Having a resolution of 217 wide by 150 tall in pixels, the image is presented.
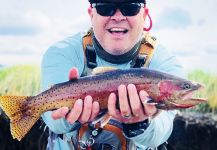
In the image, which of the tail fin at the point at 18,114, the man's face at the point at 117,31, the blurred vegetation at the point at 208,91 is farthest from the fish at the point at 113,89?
the blurred vegetation at the point at 208,91

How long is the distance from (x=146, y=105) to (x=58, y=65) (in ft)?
1.80

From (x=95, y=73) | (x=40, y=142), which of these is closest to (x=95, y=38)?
(x=95, y=73)

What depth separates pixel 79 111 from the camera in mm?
2242

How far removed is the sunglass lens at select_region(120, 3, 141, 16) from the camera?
2512mm

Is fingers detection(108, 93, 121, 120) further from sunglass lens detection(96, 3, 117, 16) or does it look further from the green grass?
the green grass

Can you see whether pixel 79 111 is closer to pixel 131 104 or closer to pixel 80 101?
pixel 80 101

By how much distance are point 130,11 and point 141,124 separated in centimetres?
54

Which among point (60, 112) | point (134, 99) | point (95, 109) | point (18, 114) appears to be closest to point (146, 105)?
point (134, 99)

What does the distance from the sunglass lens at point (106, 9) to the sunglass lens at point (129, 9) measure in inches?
1.5

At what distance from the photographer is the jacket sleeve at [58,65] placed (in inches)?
98.2

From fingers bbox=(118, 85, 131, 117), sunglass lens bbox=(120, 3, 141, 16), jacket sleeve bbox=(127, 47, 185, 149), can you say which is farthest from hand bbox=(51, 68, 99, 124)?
sunglass lens bbox=(120, 3, 141, 16)

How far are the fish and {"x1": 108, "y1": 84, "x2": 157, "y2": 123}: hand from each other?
0.09ft

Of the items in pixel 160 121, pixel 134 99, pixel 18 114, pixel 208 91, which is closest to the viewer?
pixel 134 99

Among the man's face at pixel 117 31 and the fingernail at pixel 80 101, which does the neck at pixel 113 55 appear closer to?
the man's face at pixel 117 31
